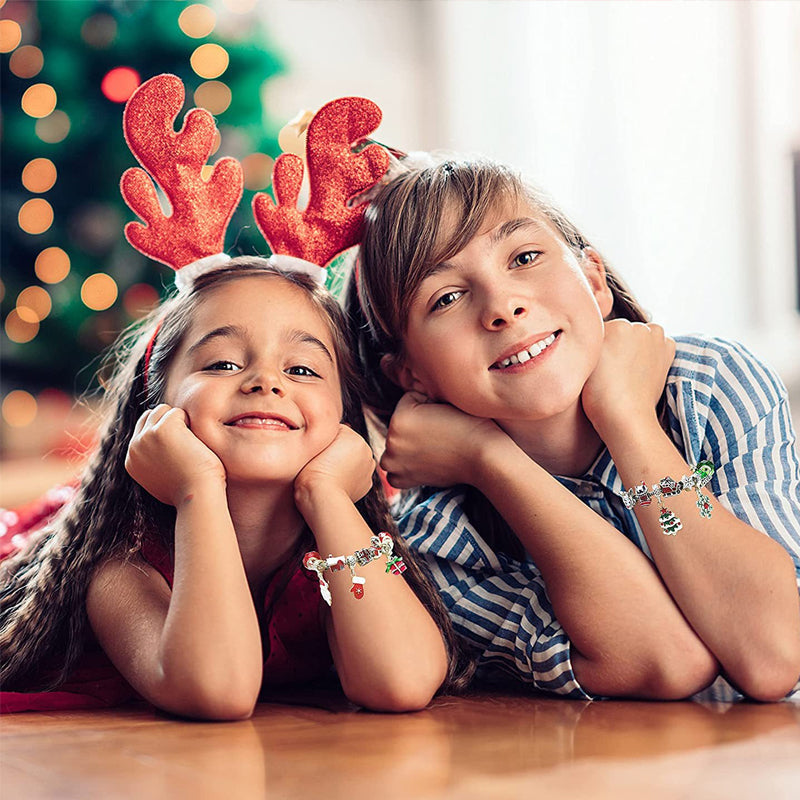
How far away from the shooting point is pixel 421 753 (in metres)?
0.86

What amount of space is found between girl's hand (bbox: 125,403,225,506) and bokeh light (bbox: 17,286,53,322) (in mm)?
2385

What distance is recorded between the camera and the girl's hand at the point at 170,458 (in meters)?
1.09

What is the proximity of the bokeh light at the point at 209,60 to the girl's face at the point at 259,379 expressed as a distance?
220 cm

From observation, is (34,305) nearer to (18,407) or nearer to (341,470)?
(18,407)

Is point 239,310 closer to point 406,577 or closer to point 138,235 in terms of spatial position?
point 138,235

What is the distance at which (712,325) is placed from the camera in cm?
308

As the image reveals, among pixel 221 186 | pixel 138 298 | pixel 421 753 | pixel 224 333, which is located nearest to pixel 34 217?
pixel 138 298

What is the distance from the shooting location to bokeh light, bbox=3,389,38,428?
11.7ft

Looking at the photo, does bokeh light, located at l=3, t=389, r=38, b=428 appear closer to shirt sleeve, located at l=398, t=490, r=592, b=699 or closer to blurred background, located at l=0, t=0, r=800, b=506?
blurred background, located at l=0, t=0, r=800, b=506

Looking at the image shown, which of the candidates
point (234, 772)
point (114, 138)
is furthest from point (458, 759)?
point (114, 138)

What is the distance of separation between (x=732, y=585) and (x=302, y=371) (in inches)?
20.0

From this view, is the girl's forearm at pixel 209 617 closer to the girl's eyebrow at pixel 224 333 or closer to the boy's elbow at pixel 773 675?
the girl's eyebrow at pixel 224 333

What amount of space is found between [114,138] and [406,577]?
2.42m

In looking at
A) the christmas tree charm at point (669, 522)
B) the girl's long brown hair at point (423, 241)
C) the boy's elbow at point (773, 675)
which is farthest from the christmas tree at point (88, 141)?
the boy's elbow at point (773, 675)
